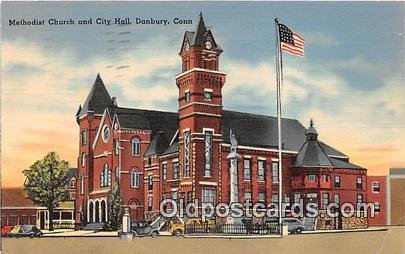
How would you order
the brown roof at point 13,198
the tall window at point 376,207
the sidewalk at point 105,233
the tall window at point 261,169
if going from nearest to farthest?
1. the brown roof at point 13,198
2. the sidewalk at point 105,233
3. the tall window at point 376,207
4. the tall window at point 261,169

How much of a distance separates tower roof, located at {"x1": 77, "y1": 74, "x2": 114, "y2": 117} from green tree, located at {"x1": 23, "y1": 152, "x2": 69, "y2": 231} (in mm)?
451

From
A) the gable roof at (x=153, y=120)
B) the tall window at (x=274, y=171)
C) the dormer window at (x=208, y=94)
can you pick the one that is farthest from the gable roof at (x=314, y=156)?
the gable roof at (x=153, y=120)

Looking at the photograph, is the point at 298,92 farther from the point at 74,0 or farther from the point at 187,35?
the point at 74,0

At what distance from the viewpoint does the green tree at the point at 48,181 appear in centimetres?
678

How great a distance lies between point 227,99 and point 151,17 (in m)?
0.92

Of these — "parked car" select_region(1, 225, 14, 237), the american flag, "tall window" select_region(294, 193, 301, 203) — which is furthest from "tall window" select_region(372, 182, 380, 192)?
"parked car" select_region(1, 225, 14, 237)

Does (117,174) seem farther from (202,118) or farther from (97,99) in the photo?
(202,118)

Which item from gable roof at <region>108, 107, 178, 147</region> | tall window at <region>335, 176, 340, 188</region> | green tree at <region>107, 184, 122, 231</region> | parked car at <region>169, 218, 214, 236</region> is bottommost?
parked car at <region>169, 218, 214, 236</region>

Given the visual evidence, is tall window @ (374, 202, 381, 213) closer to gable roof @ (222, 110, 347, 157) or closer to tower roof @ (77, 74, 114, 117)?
gable roof @ (222, 110, 347, 157)

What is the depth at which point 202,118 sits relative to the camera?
7.04 metres

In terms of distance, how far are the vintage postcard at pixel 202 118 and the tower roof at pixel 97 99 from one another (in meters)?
0.02

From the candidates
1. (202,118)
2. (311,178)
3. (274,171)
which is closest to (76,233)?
(202,118)

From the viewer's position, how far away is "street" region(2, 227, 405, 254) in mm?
6801

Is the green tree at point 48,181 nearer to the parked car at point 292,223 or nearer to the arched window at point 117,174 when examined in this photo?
the arched window at point 117,174
